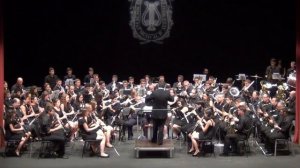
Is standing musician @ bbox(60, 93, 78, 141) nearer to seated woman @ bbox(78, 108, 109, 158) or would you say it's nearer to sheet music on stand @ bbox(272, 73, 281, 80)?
seated woman @ bbox(78, 108, 109, 158)

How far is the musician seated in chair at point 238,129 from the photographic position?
607 inches

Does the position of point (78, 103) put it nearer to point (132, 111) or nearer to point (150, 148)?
point (132, 111)

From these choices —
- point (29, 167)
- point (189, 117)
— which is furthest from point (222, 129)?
point (29, 167)

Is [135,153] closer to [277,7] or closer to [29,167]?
[29,167]

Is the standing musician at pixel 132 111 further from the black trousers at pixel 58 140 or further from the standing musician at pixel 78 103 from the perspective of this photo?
the black trousers at pixel 58 140

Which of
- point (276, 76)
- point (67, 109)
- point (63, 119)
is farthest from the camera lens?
point (276, 76)

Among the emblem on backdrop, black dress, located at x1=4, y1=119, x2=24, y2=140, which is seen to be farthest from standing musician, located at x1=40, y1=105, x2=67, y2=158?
the emblem on backdrop

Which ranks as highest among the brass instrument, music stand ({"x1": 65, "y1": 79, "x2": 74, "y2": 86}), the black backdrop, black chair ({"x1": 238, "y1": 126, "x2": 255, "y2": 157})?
the black backdrop

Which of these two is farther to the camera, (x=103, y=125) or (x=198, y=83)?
(x=198, y=83)

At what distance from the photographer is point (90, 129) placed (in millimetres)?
15297

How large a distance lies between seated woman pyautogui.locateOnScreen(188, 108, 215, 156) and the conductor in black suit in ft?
2.85

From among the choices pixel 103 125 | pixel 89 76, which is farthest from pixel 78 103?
pixel 89 76

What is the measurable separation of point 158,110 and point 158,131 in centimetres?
57

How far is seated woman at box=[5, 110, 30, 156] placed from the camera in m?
15.3
